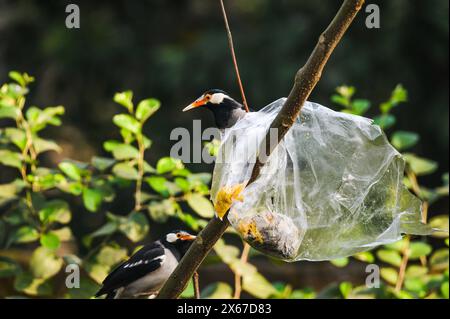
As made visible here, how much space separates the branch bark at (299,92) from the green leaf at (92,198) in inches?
36.5

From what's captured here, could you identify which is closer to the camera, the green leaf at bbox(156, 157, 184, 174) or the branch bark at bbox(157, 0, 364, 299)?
the branch bark at bbox(157, 0, 364, 299)

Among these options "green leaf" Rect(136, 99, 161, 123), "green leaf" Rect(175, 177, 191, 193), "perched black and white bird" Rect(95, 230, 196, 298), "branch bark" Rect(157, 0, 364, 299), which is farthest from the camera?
"green leaf" Rect(136, 99, 161, 123)

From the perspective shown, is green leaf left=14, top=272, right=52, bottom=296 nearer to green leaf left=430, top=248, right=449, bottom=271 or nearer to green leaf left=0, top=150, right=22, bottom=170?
green leaf left=0, top=150, right=22, bottom=170

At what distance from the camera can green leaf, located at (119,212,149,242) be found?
295cm

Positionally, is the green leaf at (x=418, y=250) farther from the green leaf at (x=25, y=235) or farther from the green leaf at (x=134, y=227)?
the green leaf at (x=25, y=235)

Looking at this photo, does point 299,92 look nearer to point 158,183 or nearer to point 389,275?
point 158,183

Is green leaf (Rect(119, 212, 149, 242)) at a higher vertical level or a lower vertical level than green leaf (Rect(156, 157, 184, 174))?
lower

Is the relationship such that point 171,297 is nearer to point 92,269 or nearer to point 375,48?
point 92,269

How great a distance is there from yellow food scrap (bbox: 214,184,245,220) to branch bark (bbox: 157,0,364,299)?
24mm

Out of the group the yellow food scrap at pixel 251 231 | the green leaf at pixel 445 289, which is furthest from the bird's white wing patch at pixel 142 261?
the green leaf at pixel 445 289

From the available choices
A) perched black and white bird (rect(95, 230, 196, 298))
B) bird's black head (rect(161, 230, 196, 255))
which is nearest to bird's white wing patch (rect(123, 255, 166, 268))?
perched black and white bird (rect(95, 230, 196, 298))

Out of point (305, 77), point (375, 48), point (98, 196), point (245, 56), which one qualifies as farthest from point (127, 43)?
point (305, 77)
